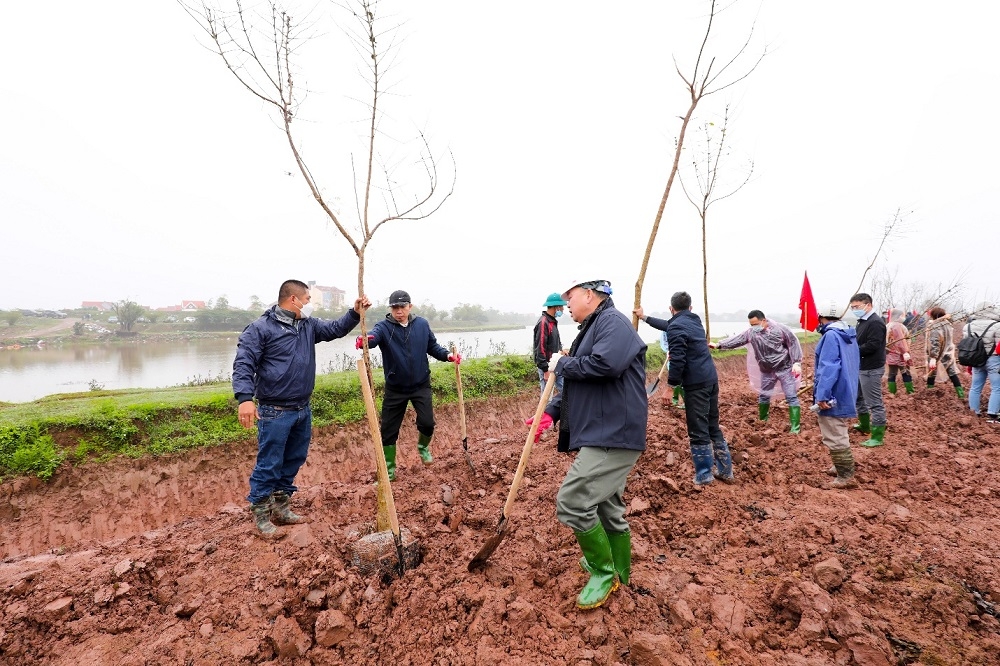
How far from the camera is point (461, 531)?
3994mm

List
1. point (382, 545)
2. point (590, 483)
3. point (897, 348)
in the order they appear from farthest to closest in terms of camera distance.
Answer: point (897, 348) → point (382, 545) → point (590, 483)

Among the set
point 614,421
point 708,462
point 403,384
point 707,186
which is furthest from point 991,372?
point 403,384

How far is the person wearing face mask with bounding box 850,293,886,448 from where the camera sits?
19.7ft

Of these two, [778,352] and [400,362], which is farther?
[778,352]

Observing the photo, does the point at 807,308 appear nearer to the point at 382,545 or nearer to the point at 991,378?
the point at 991,378

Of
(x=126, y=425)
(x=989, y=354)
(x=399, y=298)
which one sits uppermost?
(x=399, y=298)

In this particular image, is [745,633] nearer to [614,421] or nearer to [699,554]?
[699,554]

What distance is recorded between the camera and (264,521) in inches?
155

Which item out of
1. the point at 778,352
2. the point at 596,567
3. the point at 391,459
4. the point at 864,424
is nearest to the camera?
the point at 596,567

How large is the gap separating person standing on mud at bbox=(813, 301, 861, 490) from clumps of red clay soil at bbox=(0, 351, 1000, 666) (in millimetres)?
425

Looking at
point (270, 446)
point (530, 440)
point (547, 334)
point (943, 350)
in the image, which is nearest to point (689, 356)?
point (547, 334)

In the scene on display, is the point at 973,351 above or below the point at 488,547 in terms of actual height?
above

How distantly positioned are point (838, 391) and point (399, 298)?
500cm

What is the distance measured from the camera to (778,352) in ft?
22.5
